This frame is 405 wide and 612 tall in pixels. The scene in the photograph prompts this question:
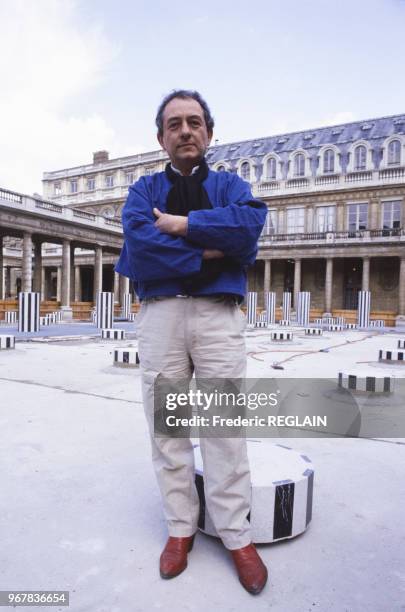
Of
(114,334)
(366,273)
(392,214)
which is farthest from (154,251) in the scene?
(392,214)

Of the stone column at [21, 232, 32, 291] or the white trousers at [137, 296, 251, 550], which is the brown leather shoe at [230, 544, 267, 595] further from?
the stone column at [21, 232, 32, 291]

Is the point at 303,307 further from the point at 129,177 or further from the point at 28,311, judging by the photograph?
the point at 129,177

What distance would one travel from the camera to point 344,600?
1.68m

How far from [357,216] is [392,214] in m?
2.55

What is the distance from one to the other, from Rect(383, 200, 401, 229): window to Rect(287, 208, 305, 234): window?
6.30m

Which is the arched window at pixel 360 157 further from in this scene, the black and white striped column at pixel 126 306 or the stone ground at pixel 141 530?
the stone ground at pixel 141 530

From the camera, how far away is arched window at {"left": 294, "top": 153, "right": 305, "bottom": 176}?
37.2 metres

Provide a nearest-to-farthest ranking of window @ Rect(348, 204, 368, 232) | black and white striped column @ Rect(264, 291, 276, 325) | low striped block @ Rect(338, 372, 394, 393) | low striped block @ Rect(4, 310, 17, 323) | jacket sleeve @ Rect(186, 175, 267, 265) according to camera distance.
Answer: jacket sleeve @ Rect(186, 175, 267, 265)
low striped block @ Rect(338, 372, 394, 393)
low striped block @ Rect(4, 310, 17, 323)
black and white striped column @ Rect(264, 291, 276, 325)
window @ Rect(348, 204, 368, 232)

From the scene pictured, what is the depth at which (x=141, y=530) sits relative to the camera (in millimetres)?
2205

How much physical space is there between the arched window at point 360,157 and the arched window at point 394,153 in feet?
6.09

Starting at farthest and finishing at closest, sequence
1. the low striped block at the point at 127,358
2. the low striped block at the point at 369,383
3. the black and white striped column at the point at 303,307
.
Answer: the black and white striped column at the point at 303,307 < the low striped block at the point at 127,358 < the low striped block at the point at 369,383

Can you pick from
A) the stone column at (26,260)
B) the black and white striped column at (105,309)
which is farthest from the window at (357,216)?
the stone column at (26,260)

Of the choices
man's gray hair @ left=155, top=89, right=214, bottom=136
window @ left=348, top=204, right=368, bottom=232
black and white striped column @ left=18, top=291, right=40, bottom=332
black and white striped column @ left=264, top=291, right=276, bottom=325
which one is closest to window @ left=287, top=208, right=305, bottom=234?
window @ left=348, top=204, right=368, bottom=232

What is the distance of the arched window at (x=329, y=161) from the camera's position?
36.2 metres
